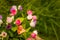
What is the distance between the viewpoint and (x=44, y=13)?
2230mm

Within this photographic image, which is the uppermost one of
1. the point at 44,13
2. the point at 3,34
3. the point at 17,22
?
the point at 44,13

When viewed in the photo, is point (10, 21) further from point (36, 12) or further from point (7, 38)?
point (36, 12)

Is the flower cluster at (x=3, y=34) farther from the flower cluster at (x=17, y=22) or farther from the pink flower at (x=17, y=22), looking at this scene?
the pink flower at (x=17, y=22)

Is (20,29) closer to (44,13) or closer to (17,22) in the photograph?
(17,22)

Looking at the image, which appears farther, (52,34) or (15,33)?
(52,34)

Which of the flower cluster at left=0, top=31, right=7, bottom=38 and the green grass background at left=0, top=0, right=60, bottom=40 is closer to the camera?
the flower cluster at left=0, top=31, right=7, bottom=38

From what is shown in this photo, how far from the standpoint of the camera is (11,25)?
6.51 feet

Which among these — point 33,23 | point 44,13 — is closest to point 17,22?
point 33,23

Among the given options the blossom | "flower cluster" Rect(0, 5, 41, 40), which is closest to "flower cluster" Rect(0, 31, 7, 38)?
"flower cluster" Rect(0, 5, 41, 40)

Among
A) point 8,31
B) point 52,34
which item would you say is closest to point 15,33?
point 8,31

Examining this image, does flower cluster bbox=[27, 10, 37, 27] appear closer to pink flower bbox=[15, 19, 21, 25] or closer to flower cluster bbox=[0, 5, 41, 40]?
flower cluster bbox=[0, 5, 41, 40]

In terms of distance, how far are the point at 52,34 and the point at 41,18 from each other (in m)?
0.21

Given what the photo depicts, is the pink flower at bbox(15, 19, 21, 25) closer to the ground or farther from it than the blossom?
closer to the ground

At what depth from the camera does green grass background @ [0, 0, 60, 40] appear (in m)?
2.12
